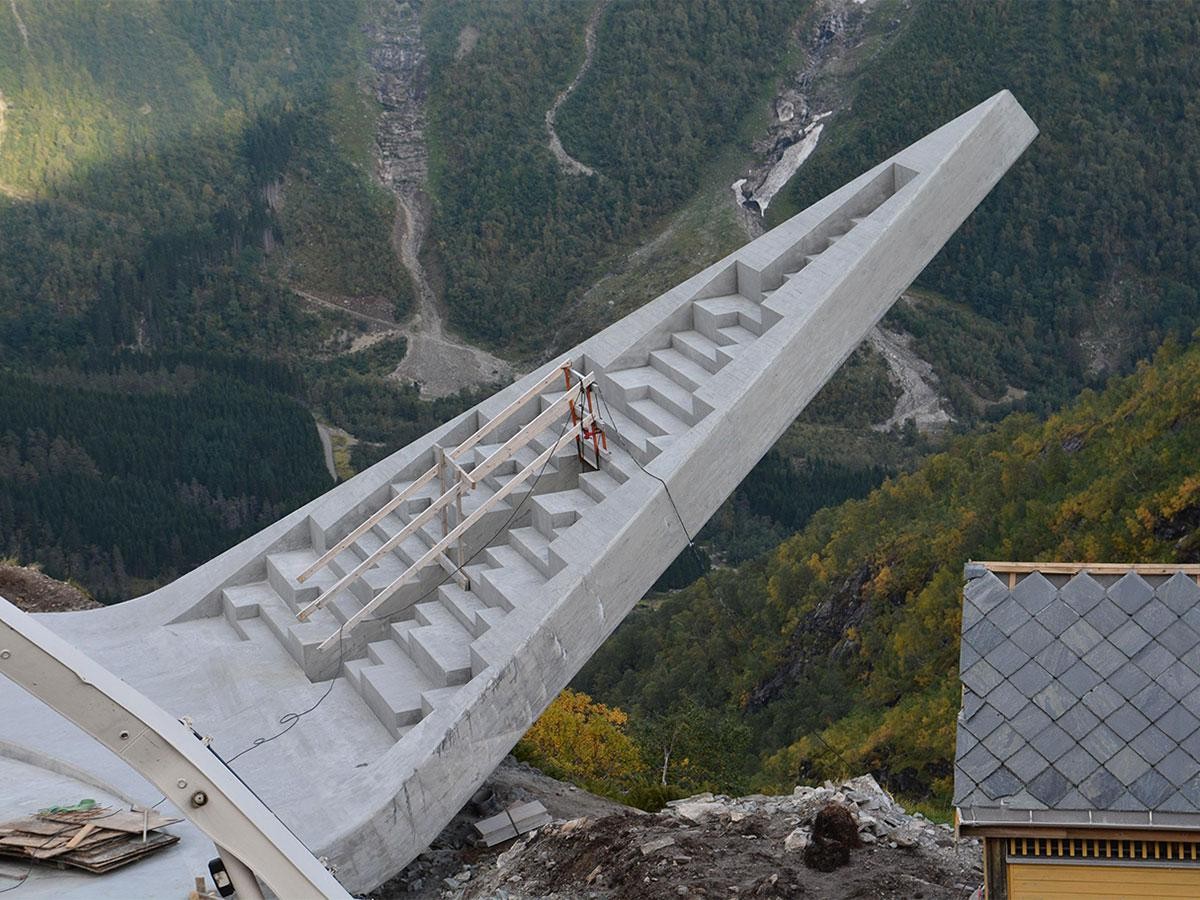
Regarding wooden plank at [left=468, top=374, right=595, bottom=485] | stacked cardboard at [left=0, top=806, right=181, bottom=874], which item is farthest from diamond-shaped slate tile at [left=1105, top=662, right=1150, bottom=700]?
wooden plank at [left=468, top=374, right=595, bottom=485]

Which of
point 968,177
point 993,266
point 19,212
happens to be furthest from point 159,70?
point 968,177

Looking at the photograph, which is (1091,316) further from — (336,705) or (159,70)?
(336,705)

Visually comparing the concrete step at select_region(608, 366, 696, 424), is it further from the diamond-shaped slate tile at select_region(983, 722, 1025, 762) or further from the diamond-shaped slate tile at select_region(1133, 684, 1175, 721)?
the diamond-shaped slate tile at select_region(1133, 684, 1175, 721)

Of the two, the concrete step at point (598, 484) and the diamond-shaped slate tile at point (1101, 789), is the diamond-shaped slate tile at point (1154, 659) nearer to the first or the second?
the diamond-shaped slate tile at point (1101, 789)

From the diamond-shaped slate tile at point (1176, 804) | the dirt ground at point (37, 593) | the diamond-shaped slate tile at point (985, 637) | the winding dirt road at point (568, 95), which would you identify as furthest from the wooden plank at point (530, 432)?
the winding dirt road at point (568, 95)

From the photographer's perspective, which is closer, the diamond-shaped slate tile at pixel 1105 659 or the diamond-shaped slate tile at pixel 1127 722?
the diamond-shaped slate tile at pixel 1127 722
